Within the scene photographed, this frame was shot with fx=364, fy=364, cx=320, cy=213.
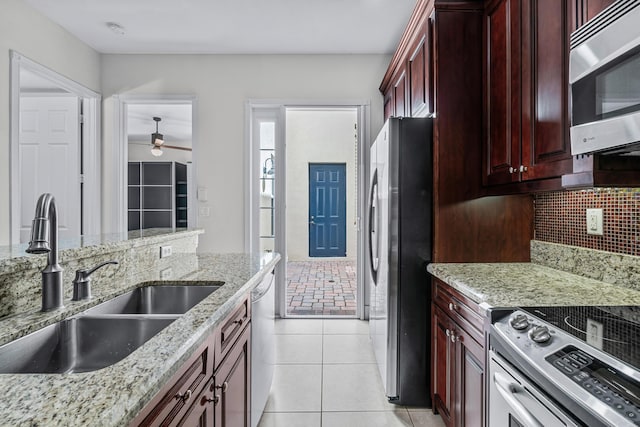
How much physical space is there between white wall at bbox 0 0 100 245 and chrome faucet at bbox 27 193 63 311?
2.23 meters

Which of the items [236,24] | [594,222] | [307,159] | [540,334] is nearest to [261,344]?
[540,334]

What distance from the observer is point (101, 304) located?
51.4 inches

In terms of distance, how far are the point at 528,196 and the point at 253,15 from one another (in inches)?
98.3

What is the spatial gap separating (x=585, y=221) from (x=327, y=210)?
5.64 m

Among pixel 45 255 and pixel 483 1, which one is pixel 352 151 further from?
pixel 45 255

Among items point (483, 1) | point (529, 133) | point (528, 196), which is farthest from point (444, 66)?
point (528, 196)

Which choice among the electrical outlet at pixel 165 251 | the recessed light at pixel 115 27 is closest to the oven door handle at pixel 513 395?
the electrical outlet at pixel 165 251

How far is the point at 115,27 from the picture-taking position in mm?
3225

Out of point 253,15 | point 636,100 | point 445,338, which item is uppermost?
point 253,15

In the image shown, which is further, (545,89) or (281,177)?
(281,177)

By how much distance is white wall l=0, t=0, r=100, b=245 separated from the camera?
2.73 meters

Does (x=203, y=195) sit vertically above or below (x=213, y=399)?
above

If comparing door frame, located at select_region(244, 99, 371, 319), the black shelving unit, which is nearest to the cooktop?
door frame, located at select_region(244, 99, 371, 319)

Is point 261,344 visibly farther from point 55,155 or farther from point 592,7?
point 55,155
